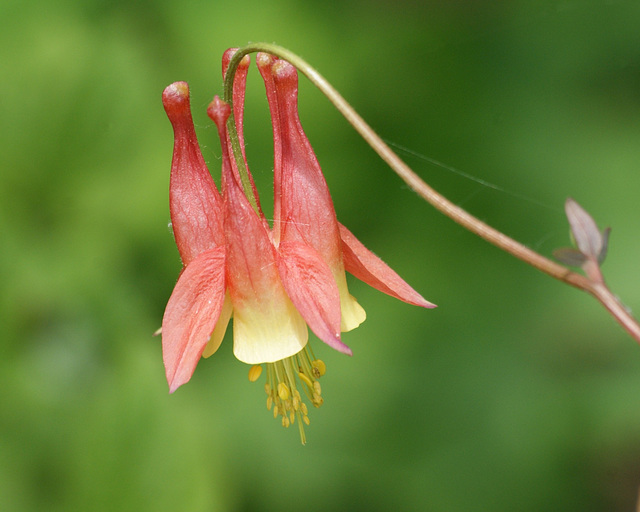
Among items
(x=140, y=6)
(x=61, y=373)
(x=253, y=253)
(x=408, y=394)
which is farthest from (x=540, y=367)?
(x=140, y=6)

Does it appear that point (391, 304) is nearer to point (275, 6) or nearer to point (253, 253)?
point (275, 6)

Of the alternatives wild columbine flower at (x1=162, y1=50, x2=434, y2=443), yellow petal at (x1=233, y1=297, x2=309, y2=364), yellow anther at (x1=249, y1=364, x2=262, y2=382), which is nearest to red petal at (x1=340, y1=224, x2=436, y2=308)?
wild columbine flower at (x1=162, y1=50, x2=434, y2=443)

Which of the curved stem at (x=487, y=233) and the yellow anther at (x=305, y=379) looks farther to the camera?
the yellow anther at (x=305, y=379)

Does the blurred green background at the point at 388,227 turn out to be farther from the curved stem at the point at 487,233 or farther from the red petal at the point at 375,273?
the curved stem at the point at 487,233

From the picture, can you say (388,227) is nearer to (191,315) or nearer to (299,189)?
(299,189)

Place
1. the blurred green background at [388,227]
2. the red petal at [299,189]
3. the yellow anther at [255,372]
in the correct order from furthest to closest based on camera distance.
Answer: the blurred green background at [388,227]
the yellow anther at [255,372]
the red petal at [299,189]

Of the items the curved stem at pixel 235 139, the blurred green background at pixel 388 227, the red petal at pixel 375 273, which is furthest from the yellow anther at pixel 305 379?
the blurred green background at pixel 388 227

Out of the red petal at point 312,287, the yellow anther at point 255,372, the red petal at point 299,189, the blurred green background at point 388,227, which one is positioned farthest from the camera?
the blurred green background at point 388,227
